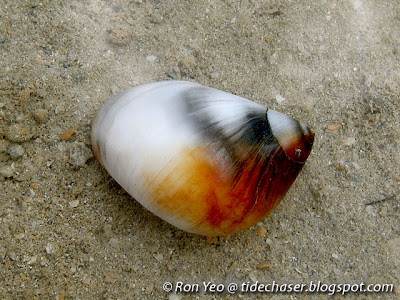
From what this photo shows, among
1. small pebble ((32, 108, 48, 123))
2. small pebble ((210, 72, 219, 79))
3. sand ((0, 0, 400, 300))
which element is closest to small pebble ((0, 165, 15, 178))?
sand ((0, 0, 400, 300))

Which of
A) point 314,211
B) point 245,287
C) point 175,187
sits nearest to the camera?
point 175,187

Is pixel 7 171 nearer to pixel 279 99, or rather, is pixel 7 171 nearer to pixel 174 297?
pixel 174 297

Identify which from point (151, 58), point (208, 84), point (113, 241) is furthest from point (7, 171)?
point (208, 84)

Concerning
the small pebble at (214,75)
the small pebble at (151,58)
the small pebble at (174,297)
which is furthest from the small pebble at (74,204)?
the small pebble at (214,75)

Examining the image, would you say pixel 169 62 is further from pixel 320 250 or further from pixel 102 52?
pixel 320 250

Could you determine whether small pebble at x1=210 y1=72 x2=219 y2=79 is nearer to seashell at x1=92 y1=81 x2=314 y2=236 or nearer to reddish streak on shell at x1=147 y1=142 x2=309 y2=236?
seashell at x1=92 y1=81 x2=314 y2=236

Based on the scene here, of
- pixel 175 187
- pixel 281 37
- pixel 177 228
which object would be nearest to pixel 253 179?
pixel 175 187

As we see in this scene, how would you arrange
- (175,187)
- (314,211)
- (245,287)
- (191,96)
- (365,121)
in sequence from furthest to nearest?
(365,121)
(314,211)
(245,287)
(191,96)
(175,187)
